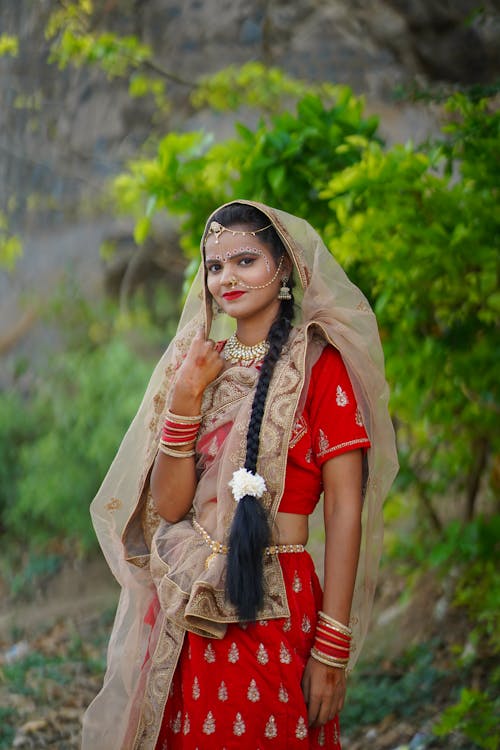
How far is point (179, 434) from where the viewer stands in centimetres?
211

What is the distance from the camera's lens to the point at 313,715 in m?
2.01

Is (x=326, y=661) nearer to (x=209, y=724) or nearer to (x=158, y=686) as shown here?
(x=209, y=724)

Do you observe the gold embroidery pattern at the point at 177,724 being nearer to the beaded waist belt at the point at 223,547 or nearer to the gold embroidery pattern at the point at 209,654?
the gold embroidery pattern at the point at 209,654

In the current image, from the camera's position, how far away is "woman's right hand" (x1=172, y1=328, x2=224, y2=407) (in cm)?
212

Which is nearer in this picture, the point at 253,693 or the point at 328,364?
the point at 253,693

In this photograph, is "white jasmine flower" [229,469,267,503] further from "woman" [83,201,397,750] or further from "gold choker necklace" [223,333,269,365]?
"gold choker necklace" [223,333,269,365]

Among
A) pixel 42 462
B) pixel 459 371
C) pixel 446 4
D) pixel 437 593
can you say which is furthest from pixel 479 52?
pixel 42 462

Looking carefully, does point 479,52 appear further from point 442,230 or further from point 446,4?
point 442,230

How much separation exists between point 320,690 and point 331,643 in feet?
0.36

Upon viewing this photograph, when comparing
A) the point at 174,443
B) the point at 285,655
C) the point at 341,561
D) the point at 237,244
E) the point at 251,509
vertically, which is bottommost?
the point at 285,655

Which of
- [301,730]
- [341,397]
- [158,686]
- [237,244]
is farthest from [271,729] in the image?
[237,244]

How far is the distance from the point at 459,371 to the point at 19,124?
5878mm

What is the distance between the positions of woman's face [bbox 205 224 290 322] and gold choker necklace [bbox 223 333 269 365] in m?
0.09

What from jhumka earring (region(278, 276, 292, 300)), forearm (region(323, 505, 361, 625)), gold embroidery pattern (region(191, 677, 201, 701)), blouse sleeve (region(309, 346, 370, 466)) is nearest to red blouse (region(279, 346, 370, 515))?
blouse sleeve (region(309, 346, 370, 466))
